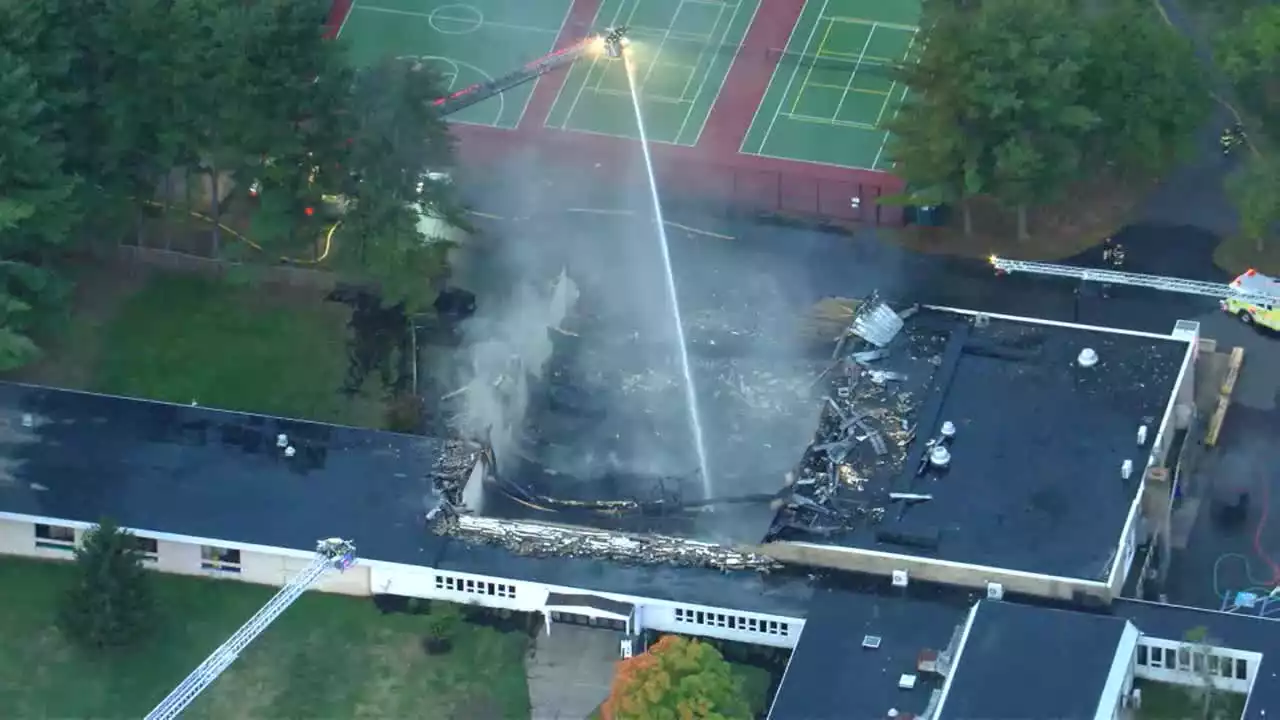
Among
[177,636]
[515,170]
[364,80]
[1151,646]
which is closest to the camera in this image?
[1151,646]

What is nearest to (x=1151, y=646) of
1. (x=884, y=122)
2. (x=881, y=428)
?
(x=881, y=428)

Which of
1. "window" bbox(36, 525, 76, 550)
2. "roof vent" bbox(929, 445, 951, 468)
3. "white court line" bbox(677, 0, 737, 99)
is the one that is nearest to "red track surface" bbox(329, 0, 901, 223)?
"white court line" bbox(677, 0, 737, 99)

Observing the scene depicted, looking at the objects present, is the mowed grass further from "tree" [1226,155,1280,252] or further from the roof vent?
"tree" [1226,155,1280,252]

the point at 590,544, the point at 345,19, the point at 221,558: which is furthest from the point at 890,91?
the point at 221,558

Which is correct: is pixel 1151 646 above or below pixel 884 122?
below

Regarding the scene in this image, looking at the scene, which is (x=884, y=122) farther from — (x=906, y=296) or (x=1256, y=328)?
(x=1256, y=328)

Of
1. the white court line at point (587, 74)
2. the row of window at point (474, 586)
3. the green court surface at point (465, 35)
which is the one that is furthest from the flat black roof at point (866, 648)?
the green court surface at point (465, 35)
